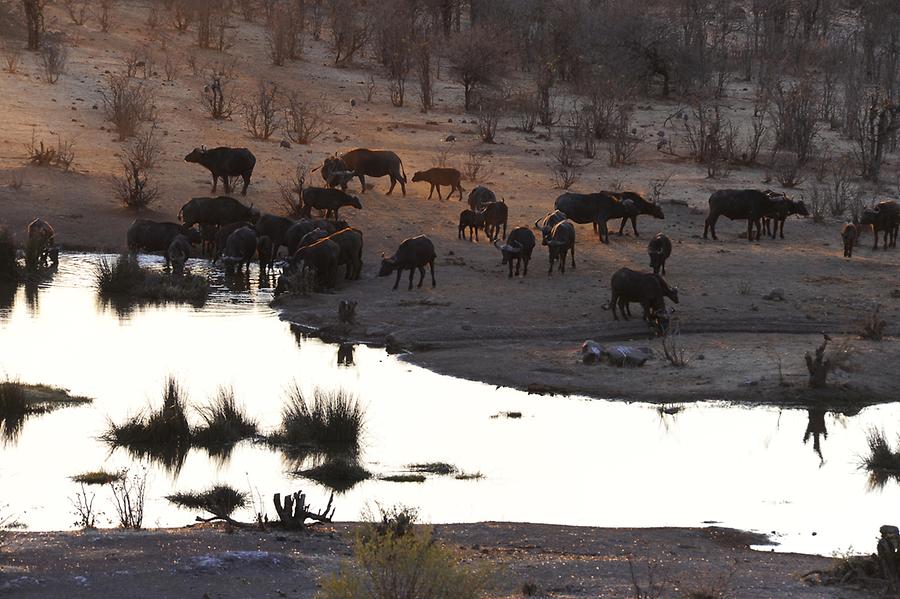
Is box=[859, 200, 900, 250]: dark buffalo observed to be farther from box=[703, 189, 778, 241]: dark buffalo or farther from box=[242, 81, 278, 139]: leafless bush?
box=[242, 81, 278, 139]: leafless bush

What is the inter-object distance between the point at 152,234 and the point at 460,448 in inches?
449

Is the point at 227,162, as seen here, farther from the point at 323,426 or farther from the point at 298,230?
the point at 323,426

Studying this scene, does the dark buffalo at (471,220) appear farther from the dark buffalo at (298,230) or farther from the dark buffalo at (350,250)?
the dark buffalo at (350,250)

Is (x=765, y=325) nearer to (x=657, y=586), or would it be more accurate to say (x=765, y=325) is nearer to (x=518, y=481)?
(x=518, y=481)

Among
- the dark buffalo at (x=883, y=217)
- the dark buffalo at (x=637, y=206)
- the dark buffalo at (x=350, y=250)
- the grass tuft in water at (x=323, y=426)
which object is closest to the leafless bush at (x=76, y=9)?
the dark buffalo at (x=637, y=206)

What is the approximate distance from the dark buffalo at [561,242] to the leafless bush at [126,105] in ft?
38.2

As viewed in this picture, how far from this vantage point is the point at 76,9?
135ft

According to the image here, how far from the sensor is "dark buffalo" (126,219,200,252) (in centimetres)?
2284

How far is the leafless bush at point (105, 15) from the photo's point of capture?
39500 mm

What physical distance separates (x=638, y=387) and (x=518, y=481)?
3.74m

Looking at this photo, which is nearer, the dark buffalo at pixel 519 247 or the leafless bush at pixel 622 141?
the dark buffalo at pixel 519 247

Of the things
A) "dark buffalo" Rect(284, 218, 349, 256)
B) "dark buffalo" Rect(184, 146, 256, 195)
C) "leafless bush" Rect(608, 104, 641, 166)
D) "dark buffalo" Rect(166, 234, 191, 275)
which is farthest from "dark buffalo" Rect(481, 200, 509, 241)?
"leafless bush" Rect(608, 104, 641, 166)

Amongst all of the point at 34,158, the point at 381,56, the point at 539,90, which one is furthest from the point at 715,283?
the point at 381,56

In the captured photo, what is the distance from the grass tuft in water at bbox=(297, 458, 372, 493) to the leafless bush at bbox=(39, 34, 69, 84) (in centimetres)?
2323
